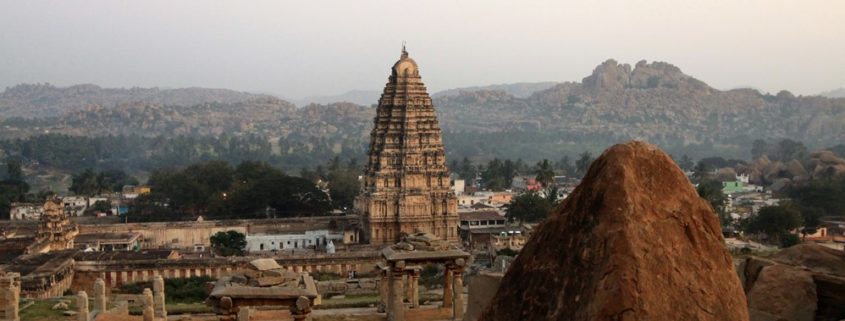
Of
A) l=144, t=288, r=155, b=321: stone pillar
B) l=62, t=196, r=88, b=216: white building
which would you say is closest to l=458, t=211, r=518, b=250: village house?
l=62, t=196, r=88, b=216: white building

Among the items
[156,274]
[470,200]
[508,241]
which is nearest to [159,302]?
[156,274]

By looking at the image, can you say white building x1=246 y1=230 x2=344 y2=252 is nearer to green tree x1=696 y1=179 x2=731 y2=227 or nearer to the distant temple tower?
the distant temple tower

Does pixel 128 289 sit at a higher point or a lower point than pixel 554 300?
lower

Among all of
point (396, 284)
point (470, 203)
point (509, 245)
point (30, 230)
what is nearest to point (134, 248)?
point (30, 230)

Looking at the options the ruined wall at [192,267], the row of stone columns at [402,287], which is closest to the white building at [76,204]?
the ruined wall at [192,267]

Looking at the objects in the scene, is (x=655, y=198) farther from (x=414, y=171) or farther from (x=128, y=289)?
(x=414, y=171)

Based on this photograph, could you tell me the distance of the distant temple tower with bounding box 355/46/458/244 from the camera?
1928 inches

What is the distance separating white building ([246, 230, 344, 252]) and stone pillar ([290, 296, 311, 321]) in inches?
1337

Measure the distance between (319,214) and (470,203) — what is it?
1401 centimetres

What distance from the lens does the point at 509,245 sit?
45406 millimetres

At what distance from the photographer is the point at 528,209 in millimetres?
56188

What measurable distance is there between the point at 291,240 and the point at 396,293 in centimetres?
2999

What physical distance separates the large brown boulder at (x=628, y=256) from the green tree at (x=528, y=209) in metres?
48.9

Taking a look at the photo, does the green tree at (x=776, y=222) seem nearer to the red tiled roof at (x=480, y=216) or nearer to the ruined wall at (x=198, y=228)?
the red tiled roof at (x=480, y=216)
